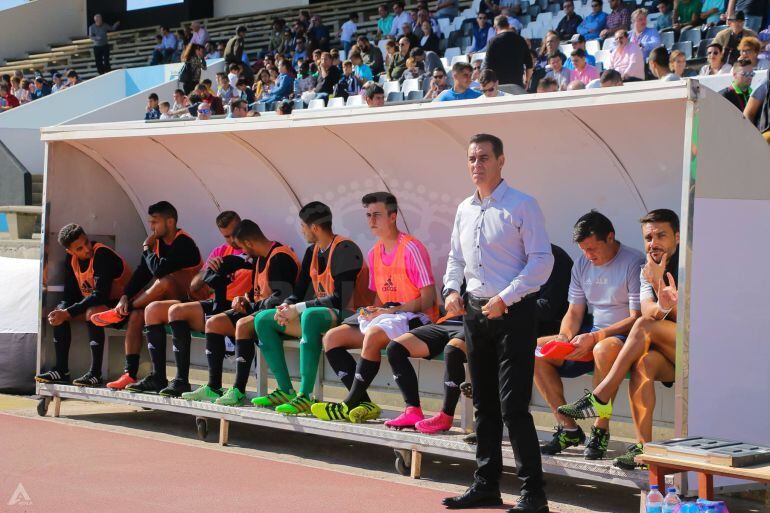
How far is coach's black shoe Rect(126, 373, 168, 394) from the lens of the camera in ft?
27.1

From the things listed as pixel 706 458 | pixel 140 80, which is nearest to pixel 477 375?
pixel 706 458

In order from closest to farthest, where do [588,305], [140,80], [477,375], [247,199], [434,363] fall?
[477,375] → [588,305] → [434,363] → [247,199] → [140,80]

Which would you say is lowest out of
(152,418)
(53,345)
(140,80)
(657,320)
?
(152,418)

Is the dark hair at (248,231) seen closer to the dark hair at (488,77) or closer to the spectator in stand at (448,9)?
the dark hair at (488,77)

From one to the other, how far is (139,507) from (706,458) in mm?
2774

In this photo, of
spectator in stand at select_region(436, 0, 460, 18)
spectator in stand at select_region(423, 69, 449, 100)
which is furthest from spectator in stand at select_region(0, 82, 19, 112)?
spectator in stand at select_region(423, 69, 449, 100)

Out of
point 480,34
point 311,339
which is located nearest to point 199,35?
point 480,34

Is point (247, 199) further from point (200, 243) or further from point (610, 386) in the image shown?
point (610, 386)

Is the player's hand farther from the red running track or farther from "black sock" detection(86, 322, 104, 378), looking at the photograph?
"black sock" detection(86, 322, 104, 378)

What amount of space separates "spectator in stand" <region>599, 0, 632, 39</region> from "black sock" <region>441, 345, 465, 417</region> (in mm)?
8878

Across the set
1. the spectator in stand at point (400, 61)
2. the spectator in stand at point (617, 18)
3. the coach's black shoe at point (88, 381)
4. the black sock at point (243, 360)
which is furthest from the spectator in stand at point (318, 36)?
the black sock at point (243, 360)

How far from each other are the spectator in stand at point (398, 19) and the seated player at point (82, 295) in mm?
10437

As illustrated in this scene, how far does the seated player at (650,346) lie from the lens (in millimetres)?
5422

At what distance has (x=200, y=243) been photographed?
9.70 m
